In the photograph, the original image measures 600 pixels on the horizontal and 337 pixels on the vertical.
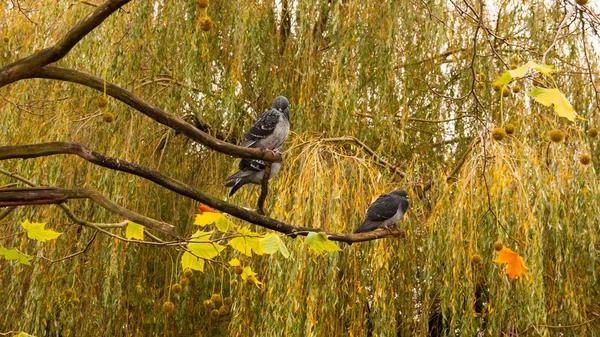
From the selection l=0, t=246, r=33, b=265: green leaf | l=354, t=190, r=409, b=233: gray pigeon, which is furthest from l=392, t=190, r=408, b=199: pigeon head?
l=0, t=246, r=33, b=265: green leaf

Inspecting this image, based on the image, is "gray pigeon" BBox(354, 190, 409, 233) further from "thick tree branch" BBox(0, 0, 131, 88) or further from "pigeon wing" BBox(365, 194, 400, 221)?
"thick tree branch" BBox(0, 0, 131, 88)

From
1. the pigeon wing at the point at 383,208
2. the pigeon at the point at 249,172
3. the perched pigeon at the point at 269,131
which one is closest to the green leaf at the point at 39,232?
the pigeon at the point at 249,172

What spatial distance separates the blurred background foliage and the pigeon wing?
0.66ft

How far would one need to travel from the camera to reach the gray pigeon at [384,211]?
4109 millimetres

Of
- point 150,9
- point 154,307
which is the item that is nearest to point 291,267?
point 154,307

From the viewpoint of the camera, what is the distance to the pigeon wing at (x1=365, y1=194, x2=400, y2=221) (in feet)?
13.4

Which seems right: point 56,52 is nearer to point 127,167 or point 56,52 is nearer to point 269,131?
point 127,167

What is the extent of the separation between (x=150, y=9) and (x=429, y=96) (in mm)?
1985

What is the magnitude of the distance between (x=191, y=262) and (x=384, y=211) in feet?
5.92

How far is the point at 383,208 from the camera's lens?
13.5 ft

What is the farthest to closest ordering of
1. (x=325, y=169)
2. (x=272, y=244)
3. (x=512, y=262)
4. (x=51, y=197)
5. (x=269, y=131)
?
(x=325, y=169) → (x=269, y=131) → (x=512, y=262) → (x=51, y=197) → (x=272, y=244)

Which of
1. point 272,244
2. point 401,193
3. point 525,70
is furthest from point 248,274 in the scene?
point 401,193

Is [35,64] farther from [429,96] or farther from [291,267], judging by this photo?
[429,96]

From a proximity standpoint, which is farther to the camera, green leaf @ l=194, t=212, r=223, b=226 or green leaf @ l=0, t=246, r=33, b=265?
green leaf @ l=194, t=212, r=223, b=226
